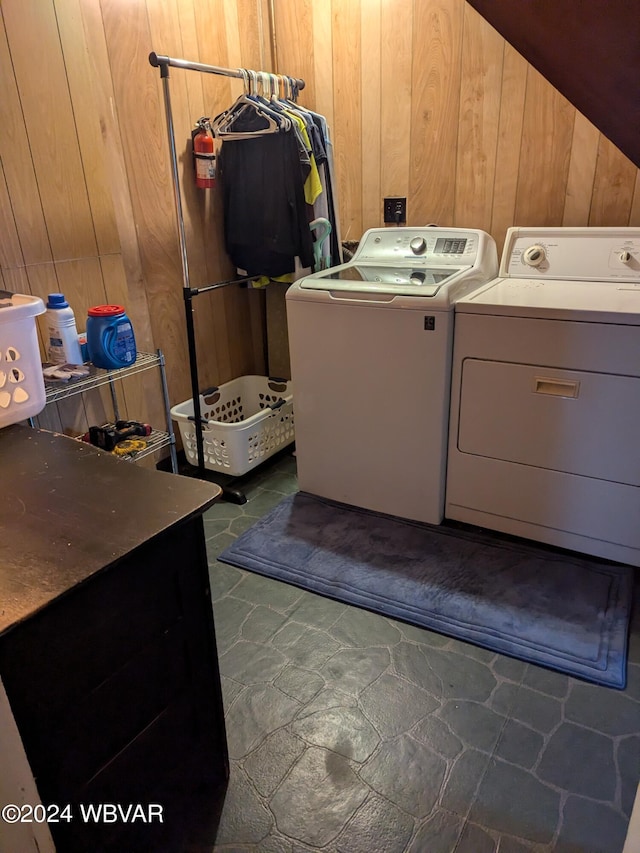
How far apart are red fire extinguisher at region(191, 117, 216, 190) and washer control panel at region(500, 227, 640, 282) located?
4.26ft

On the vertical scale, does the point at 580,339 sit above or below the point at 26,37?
below

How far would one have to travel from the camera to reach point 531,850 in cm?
121

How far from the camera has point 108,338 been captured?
6.30 feet

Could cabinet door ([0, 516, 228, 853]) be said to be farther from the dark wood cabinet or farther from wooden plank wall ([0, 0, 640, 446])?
wooden plank wall ([0, 0, 640, 446])

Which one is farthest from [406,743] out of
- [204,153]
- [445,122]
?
[445,122]

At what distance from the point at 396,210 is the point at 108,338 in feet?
5.19

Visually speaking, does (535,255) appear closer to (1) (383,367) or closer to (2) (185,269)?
(1) (383,367)

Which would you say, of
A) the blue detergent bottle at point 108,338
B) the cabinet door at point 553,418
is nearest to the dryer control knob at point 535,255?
the cabinet door at point 553,418

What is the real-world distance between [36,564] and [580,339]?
65.5 inches

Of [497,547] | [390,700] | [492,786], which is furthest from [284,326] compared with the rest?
[492,786]

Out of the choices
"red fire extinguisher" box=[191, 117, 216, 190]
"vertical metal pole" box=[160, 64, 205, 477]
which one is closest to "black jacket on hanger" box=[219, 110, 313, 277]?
"red fire extinguisher" box=[191, 117, 216, 190]

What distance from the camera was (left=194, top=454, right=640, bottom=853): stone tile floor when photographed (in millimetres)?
1255

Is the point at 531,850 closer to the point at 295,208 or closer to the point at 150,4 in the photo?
the point at 295,208

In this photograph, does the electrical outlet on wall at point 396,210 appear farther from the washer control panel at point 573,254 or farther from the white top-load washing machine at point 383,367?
the washer control panel at point 573,254
